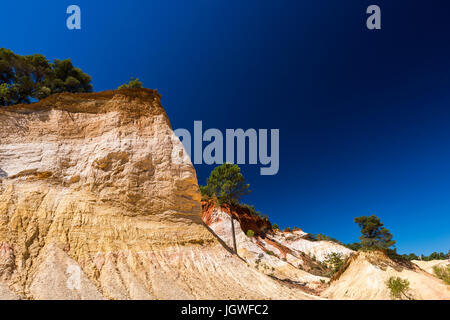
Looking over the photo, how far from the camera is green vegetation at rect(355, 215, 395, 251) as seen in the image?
2014 centimetres

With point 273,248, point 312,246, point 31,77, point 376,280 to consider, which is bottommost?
point 312,246

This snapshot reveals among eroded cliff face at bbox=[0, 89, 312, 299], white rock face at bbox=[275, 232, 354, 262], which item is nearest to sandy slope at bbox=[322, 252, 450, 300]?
eroded cliff face at bbox=[0, 89, 312, 299]

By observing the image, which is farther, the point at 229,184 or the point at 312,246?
the point at 312,246

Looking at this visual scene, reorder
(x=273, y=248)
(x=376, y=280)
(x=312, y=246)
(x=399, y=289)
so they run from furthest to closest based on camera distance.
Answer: (x=312, y=246) → (x=273, y=248) → (x=376, y=280) → (x=399, y=289)

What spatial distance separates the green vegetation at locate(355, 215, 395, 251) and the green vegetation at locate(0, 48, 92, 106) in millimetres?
A: 33684

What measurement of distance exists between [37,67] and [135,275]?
23.4 metres

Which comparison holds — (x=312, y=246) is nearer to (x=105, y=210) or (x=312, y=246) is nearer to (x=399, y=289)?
(x=399, y=289)

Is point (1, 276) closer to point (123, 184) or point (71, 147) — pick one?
point (123, 184)

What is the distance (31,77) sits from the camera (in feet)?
70.8

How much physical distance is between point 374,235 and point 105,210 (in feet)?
78.7

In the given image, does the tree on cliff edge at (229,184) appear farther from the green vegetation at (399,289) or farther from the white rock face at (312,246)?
the white rock face at (312,246)

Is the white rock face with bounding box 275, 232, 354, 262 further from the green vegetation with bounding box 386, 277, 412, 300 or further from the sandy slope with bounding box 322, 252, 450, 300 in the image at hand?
the green vegetation with bounding box 386, 277, 412, 300

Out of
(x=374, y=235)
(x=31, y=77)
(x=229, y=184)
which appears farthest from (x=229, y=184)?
(x=31, y=77)
